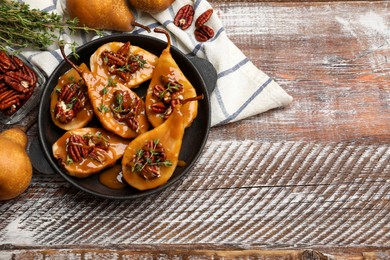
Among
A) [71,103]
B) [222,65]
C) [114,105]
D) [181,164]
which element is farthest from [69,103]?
[222,65]

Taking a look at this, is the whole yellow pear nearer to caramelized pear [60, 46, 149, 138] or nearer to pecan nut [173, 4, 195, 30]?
caramelized pear [60, 46, 149, 138]

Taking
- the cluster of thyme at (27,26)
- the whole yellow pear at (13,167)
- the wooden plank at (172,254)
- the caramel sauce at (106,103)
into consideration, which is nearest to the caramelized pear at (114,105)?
the caramel sauce at (106,103)

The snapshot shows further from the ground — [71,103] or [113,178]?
[71,103]

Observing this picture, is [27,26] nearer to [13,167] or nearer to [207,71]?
[13,167]

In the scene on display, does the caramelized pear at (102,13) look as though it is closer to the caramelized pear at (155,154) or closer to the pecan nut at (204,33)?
the pecan nut at (204,33)

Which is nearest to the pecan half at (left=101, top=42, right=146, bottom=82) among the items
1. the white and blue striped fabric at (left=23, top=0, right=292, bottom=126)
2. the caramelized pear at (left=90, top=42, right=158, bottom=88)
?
the caramelized pear at (left=90, top=42, right=158, bottom=88)

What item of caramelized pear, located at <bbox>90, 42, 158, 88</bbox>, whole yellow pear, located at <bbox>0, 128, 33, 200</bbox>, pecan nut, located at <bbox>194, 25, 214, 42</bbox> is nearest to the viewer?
whole yellow pear, located at <bbox>0, 128, 33, 200</bbox>

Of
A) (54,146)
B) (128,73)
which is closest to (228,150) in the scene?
(128,73)
